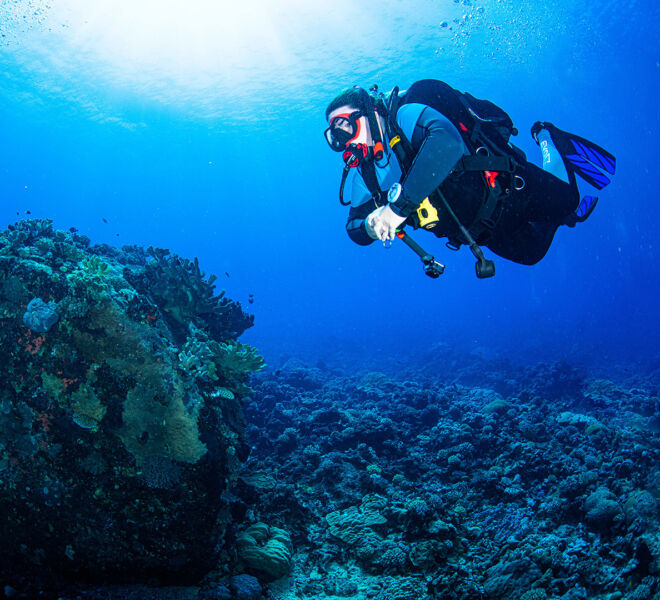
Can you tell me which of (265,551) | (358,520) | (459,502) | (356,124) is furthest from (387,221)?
(459,502)

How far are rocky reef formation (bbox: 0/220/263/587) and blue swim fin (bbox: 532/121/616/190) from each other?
5.10 meters

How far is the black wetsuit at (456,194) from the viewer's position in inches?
114

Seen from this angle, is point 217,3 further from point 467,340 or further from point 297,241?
point 297,241

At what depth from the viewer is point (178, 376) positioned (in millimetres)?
3771

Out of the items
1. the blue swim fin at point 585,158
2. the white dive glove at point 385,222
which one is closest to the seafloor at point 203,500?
the white dive glove at point 385,222

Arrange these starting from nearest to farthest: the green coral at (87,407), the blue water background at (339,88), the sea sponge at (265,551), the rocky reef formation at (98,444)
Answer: the rocky reef formation at (98,444), the green coral at (87,407), the sea sponge at (265,551), the blue water background at (339,88)

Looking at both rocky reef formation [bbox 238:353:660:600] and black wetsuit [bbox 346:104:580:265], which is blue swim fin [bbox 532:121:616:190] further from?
rocky reef formation [bbox 238:353:660:600]

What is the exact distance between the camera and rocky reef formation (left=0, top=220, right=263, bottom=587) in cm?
341

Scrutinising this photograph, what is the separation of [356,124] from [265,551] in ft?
15.3

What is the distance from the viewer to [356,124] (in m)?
3.46

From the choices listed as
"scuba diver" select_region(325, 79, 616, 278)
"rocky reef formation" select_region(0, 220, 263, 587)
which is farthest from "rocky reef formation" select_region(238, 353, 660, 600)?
"scuba diver" select_region(325, 79, 616, 278)

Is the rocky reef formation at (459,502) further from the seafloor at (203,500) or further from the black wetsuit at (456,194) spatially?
the black wetsuit at (456,194)

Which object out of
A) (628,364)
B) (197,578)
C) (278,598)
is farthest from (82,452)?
(628,364)

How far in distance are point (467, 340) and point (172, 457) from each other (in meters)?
31.8
